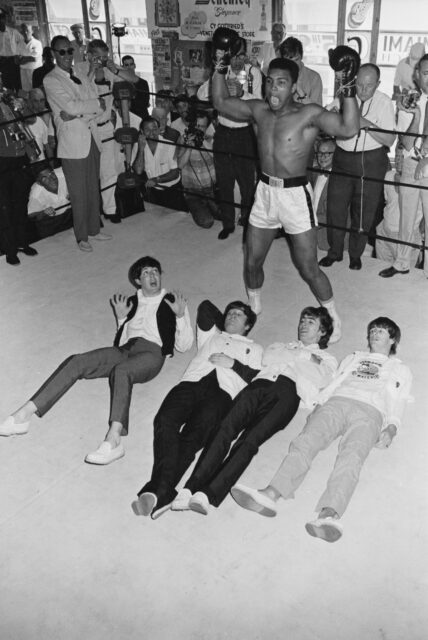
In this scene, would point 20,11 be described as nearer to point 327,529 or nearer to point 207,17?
point 207,17

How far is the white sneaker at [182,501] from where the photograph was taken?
2527 millimetres

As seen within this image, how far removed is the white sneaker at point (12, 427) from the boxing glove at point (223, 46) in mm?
2039

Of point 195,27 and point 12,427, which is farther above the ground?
point 195,27

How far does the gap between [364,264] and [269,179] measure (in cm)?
133

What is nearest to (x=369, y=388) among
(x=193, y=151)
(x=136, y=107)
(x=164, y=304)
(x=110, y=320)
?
(x=164, y=304)

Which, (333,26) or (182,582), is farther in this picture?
(333,26)

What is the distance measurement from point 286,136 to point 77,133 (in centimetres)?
186

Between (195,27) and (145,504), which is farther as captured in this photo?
(195,27)

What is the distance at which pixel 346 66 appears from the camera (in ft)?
10.6

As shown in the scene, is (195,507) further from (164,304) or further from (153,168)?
(153,168)

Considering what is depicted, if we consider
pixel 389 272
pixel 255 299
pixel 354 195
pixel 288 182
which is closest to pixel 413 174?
pixel 354 195

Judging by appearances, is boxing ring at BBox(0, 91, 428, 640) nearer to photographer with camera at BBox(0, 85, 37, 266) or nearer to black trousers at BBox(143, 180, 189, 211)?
photographer with camera at BBox(0, 85, 37, 266)

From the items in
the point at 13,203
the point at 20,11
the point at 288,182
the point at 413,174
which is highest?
the point at 20,11

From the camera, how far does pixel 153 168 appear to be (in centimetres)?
539
